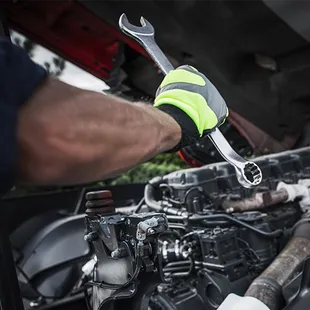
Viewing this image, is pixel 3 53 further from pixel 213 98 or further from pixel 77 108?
pixel 213 98

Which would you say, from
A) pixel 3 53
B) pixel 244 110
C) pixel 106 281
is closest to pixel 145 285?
pixel 106 281

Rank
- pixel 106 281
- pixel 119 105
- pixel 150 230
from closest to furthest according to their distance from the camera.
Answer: pixel 119 105, pixel 150 230, pixel 106 281

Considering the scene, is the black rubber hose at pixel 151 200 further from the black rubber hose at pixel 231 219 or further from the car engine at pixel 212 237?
the black rubber hose at pixel 231 219

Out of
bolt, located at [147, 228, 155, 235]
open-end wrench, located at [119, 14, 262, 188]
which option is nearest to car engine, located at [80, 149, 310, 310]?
bolt, located at [147, 228, 155, 235]

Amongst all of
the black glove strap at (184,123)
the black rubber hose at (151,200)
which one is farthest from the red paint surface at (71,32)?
the black glove strap at (184,123)

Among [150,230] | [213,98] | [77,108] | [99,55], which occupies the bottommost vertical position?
[99,55]

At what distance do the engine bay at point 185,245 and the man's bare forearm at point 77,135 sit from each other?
0.43 m

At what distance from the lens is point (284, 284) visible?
149 centimetres

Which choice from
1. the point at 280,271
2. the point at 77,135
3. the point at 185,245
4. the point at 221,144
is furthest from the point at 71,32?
the point at 77,135

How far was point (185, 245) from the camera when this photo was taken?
170 cm

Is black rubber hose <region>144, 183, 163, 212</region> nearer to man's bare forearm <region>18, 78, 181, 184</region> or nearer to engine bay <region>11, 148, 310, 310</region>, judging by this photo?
engine bay <region>11, 148, 310, 310</region>

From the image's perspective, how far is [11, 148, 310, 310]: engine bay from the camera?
1.30 meters

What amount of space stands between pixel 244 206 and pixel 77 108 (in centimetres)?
127

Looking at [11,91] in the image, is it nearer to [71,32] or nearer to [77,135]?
[77,135]
